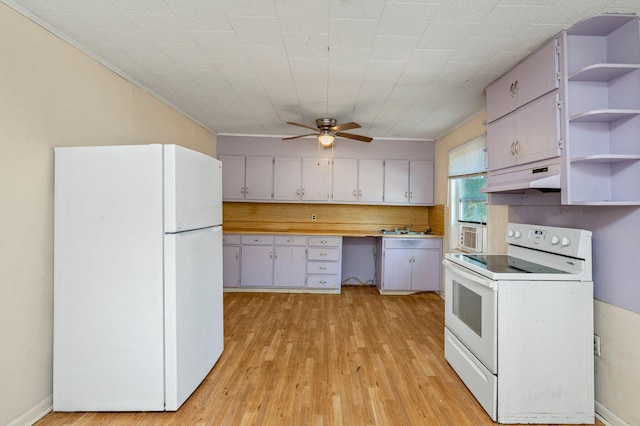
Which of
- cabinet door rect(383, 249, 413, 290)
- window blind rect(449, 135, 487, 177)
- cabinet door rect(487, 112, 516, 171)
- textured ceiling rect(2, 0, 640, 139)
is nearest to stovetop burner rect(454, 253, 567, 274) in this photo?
cabinet door rect(487, 112, 516, 171)

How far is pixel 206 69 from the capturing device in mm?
2604

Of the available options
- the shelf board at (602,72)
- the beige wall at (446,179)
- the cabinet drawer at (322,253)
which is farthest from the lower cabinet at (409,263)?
the shelf board at (602,72)

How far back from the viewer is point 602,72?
179 centimetres

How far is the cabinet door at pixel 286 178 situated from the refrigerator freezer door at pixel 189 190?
2.49 m

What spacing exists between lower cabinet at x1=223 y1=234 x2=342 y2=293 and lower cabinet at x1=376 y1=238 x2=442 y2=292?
72cm

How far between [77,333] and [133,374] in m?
0.43

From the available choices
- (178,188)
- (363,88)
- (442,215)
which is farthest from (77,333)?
(442,215)

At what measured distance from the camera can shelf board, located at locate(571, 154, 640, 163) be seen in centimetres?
169

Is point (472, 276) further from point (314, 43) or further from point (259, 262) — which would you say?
point (259, 262)

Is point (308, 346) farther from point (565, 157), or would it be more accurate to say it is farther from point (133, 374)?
point (565, 157)

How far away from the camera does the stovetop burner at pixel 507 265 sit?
2.03 meters

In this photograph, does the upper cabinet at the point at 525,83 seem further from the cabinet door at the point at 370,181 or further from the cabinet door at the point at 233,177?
the cabinet door at the point at 233,177

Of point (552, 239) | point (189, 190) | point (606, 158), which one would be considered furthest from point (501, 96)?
point (189, 190)

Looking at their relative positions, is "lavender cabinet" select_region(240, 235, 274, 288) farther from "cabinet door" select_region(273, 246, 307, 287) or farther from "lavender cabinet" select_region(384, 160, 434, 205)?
"lavender cabinet" select_region(384, 160, 434, 205)
